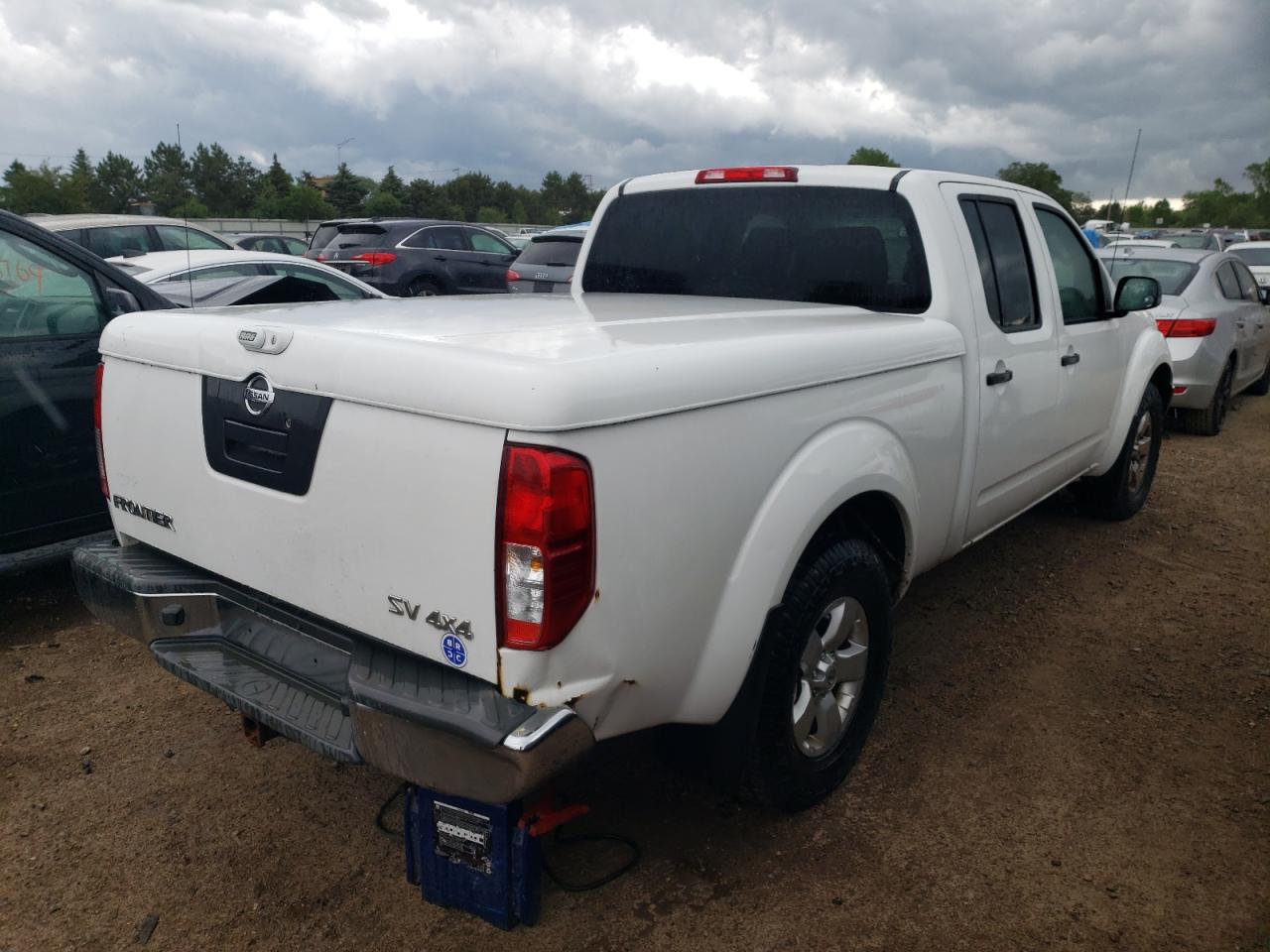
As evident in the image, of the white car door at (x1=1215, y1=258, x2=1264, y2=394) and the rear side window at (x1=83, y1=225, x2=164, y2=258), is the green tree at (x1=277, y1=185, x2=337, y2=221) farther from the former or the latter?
the white car door at (x1=1215, y1=258, x2=1264, y2=394)

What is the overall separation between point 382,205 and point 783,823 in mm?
83285

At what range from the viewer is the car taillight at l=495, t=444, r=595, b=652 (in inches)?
72.7

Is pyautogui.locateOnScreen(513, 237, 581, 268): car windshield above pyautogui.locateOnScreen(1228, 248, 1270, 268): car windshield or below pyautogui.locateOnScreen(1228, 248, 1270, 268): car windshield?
below

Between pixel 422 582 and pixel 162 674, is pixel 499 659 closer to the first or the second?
pixel 422 582

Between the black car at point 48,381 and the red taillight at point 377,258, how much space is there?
10.5 metres

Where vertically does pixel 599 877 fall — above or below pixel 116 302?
below

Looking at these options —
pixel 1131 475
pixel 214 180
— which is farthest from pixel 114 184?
pixel 1131 475

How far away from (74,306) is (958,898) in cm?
415

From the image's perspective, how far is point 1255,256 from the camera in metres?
15.2

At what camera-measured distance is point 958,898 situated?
2.57 metres

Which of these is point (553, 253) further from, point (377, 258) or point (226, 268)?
point (226, 268)

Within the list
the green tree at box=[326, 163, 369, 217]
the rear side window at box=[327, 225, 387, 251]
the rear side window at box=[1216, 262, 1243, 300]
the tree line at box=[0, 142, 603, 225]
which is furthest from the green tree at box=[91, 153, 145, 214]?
the rear side window at box=[1216, 262, 1243, 300]

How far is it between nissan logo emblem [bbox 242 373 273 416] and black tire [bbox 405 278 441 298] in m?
12.9

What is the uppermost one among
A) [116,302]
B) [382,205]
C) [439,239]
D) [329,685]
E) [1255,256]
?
[382,205]
